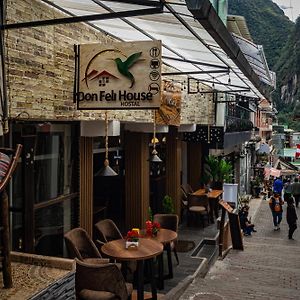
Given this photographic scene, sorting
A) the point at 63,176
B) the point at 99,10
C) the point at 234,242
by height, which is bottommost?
the point at 234,242

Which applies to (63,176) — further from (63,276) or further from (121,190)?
(121,190)

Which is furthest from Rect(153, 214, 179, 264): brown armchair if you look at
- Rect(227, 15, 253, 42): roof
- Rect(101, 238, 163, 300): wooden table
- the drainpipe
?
Rect(227, 15, 253, 42): roof

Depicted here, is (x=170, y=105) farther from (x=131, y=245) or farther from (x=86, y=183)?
(x=131, y=245)

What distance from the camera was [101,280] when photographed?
5.91 metres

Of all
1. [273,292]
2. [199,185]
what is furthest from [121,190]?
[273,292]

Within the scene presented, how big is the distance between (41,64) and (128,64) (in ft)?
3.67

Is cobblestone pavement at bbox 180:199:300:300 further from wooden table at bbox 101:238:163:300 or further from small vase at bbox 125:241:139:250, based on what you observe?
small vase at bbox 125:241:139:250

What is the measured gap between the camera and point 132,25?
6.25m

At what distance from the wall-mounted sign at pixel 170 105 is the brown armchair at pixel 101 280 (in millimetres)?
4576

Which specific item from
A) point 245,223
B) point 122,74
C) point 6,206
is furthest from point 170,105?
point 6,206

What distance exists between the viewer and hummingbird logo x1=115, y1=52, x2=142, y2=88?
17.8 ft

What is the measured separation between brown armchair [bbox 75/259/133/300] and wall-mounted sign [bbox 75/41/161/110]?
A: 7.16 ft

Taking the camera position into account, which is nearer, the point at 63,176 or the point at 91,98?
the point at 91,98

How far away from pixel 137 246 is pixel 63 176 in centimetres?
182
